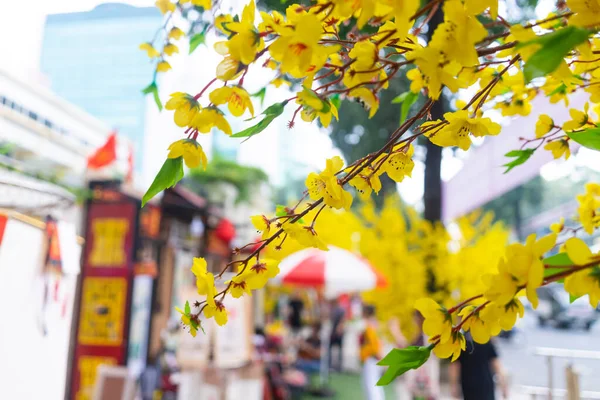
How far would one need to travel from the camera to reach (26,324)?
1166 mm

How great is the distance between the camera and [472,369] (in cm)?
171

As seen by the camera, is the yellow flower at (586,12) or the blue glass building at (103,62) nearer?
the yellow flower at (586,12)

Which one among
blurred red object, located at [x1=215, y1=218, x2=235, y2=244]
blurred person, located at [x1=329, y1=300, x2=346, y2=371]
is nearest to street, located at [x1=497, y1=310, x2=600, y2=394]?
blurred person, located at [x1=329, y1=300, x2=346, y2=371]

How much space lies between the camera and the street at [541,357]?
8.14 meters

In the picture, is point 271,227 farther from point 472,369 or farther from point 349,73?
point 472,369

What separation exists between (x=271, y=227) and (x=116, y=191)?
13.4ft

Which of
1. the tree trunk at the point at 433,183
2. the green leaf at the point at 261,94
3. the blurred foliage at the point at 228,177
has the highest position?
the blurred foliage at the point at 228,177

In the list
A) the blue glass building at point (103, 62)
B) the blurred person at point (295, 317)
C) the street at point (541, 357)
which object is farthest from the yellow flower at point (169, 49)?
the blurred person at point (295, 317)

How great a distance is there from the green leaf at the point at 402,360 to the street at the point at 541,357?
5.88m

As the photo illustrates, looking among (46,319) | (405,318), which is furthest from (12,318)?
(405,318)

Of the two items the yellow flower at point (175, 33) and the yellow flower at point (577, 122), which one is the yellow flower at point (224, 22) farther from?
the yellow flower at point (577, 122)

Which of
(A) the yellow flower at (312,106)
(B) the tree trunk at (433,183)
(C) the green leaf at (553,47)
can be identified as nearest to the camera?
(C) the green leaf at (553,47)

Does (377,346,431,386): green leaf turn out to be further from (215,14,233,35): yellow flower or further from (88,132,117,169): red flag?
(88,132,117,169): red flag

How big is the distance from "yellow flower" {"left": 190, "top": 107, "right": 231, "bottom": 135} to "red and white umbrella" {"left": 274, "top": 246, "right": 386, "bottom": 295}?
169 inches
